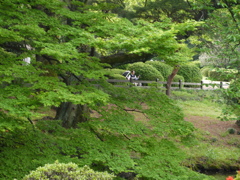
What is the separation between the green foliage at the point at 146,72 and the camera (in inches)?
869

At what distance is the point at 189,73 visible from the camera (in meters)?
A: 25.9

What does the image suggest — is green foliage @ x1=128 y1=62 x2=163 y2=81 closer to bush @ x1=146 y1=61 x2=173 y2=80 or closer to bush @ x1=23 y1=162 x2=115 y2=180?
bush @ x1=146 y1=61 x2=173 y2=80

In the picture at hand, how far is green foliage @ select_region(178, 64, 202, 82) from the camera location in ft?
84.5

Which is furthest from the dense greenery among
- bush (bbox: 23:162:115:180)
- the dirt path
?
the dirt path

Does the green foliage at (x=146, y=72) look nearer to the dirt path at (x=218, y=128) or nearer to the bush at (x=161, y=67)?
the bush at (x=161, y=67)

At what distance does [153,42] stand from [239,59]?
12.4 feet

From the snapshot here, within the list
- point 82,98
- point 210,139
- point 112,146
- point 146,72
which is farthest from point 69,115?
point 146,72

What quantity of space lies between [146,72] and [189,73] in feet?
18.3

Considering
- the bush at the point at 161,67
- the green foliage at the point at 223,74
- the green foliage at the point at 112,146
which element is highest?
the bush at the point at 161,67

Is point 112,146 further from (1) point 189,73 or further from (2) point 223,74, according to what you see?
(1) point 189,73

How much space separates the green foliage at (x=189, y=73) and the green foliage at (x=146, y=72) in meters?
4.02

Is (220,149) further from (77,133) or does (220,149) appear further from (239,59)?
(77,133)

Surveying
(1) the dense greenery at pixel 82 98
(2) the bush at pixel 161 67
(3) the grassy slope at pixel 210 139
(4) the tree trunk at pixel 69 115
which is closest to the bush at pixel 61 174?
(1) the dense greenery at pixel 82 98

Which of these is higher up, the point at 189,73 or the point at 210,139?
the point at 189,73
